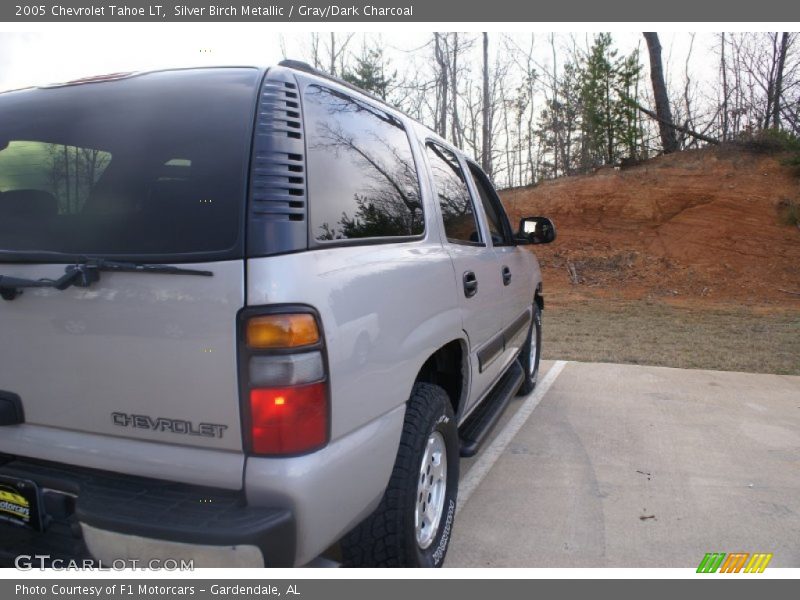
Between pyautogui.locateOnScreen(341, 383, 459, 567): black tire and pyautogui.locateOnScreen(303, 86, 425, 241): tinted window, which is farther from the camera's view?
pyautogui.locateOnScreen(341, 383, 459, 567): black tire

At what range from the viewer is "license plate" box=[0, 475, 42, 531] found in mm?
1918

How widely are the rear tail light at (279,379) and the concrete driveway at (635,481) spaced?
1455mm

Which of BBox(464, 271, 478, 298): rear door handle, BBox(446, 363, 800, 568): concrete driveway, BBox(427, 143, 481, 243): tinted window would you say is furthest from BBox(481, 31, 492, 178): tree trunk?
BBox(464, 271, 478, 298): rear door handle

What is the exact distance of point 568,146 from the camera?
2567cm

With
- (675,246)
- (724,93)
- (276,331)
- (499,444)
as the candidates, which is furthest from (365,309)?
(724,93)

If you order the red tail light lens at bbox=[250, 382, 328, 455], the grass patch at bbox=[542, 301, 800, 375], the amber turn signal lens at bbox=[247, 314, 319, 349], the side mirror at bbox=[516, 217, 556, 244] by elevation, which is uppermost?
the side mirror at bbox=[516, 217, 556, 244]

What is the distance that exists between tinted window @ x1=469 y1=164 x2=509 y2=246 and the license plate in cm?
287

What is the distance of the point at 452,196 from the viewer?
332cm

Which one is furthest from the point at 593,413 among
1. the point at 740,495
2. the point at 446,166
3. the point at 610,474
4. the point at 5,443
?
the point at 5,443

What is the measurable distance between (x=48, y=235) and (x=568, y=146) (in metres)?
26.1

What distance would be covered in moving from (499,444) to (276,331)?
301 cm

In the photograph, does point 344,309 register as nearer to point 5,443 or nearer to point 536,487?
point 5,443

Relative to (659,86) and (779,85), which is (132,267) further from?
(779,85)

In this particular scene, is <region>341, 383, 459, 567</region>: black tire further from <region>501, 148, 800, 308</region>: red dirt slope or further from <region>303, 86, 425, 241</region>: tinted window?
<region>501, 148, 800, 308</region>: red dirt slope
